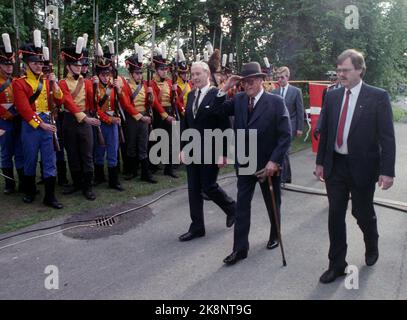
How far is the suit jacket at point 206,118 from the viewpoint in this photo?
15.2ft

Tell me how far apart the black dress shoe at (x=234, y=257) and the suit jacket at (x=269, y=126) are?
0.85 m

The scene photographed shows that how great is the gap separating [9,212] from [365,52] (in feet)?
40.5

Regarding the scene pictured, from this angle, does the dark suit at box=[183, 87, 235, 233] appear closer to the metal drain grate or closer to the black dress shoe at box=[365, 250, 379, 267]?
the metal drain grate

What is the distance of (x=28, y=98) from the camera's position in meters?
5.75

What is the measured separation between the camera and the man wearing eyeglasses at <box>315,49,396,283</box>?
3.68 m

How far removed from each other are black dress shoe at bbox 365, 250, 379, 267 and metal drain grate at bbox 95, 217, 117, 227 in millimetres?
2974

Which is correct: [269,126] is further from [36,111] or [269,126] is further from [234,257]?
[36,111]

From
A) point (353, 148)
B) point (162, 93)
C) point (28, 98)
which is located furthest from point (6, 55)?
point (353, 148)

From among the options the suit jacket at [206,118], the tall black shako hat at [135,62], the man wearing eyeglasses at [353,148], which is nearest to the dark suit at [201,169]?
the suit jacket at [206,118]

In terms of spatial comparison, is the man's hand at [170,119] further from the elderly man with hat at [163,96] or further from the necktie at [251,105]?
the necktie at [251,105]

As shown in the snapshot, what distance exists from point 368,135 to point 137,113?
445 cm

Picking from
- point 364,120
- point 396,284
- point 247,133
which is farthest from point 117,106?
point 396,284
